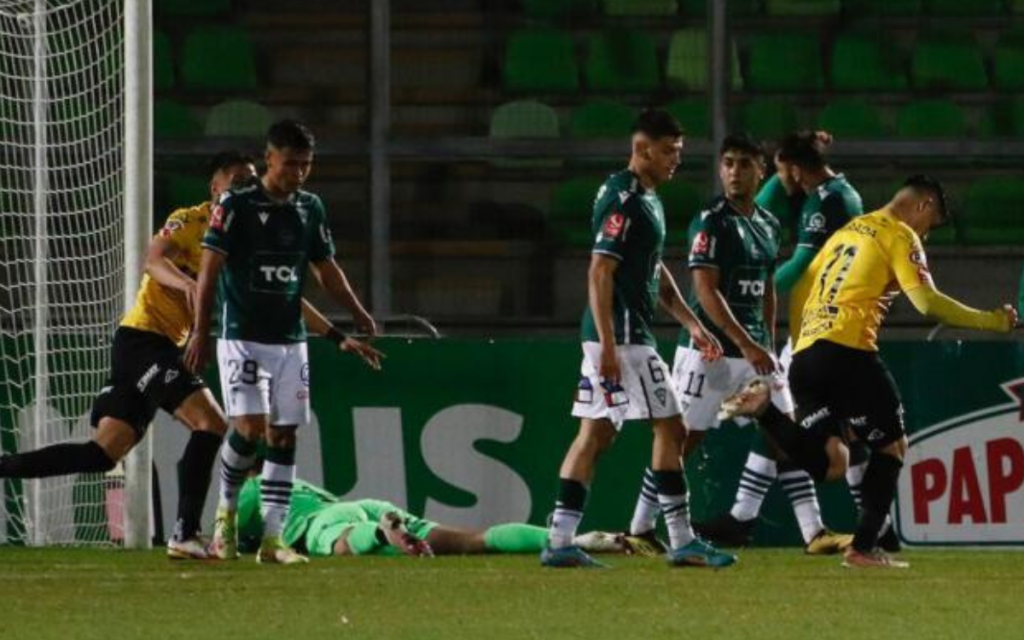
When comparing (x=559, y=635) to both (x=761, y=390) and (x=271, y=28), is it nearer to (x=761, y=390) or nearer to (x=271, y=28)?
(x=761, y=390)

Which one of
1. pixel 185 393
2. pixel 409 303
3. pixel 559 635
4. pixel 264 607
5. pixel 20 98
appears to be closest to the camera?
pixel 559 635

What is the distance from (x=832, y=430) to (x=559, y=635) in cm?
368

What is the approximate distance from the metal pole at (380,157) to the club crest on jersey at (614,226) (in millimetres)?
3831

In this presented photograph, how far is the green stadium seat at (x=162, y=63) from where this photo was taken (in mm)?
15312

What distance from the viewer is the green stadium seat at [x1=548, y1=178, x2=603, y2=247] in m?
14.9

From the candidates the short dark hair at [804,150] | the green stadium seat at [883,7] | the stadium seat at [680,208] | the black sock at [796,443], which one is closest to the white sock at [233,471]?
the black sock at [796,443]

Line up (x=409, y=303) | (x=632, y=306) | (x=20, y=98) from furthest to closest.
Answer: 1. (x=409, y=303)
2. (x=20, y=98)
3. (x=632, y=306)

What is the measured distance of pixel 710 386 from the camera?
1215cm

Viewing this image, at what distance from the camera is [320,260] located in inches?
449

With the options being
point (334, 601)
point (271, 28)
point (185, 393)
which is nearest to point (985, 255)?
point (271, 28)

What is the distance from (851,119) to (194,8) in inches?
154

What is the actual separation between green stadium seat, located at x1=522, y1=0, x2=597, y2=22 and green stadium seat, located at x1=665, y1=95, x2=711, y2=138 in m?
0.90

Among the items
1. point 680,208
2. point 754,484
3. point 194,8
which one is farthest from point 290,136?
point 194,8

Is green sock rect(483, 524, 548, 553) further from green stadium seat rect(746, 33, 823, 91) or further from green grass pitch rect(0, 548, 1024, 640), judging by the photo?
green stadium seat rect(746, 33, 823, 91)
